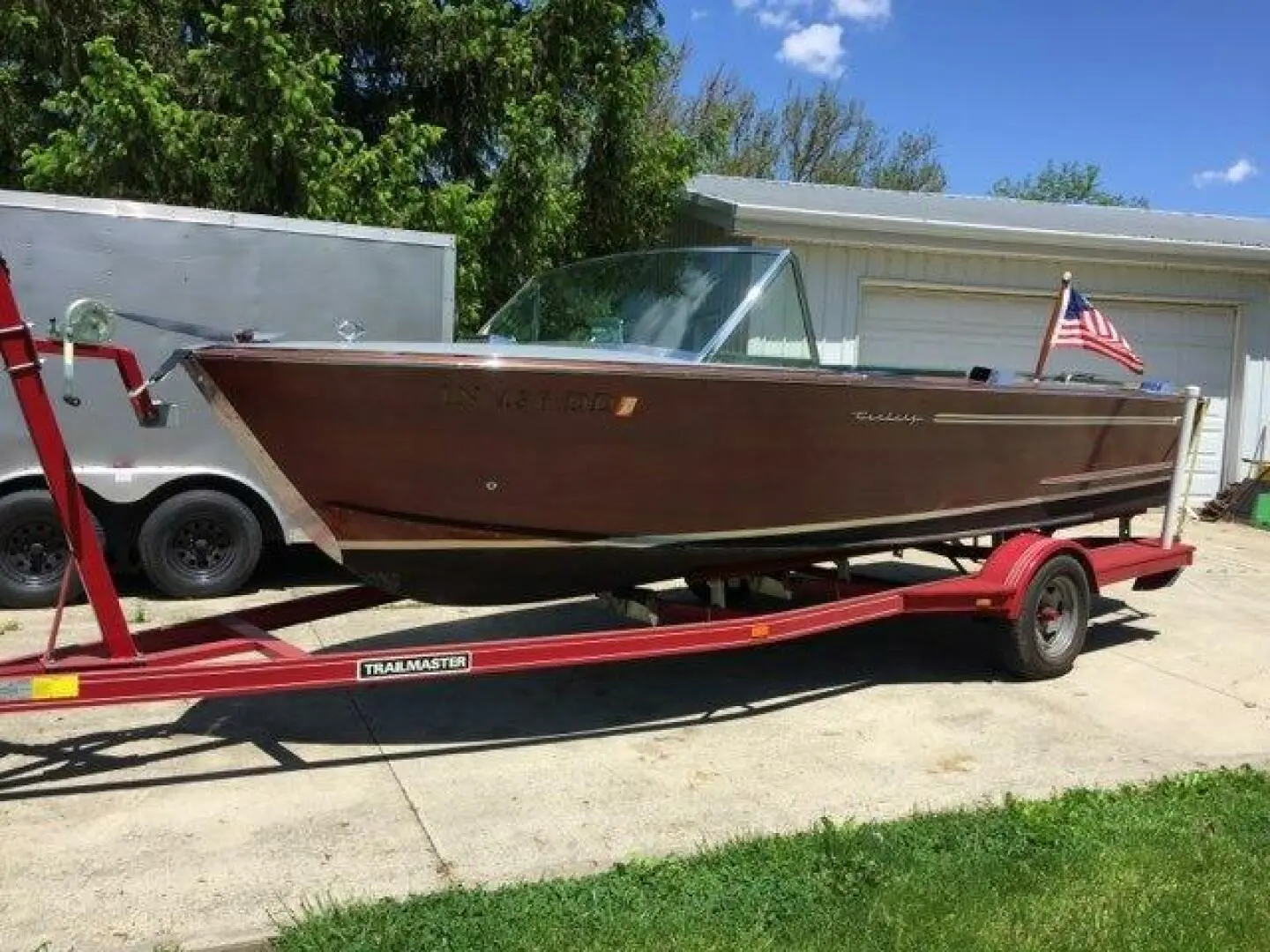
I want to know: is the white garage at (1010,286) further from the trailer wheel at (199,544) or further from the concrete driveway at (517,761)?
the trailer wheel at (199,544)

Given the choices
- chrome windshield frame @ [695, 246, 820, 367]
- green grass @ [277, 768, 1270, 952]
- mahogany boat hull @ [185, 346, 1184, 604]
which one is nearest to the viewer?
green grass @ [277, 768, 1270, 952]

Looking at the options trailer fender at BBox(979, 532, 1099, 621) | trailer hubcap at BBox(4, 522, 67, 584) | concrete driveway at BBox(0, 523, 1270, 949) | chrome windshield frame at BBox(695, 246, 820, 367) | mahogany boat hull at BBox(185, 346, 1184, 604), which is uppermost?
chrome windshield frame at BBox(695, 246, 820, 367)

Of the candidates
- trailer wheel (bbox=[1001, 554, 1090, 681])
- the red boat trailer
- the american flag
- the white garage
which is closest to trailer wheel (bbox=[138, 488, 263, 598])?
the red boat trailer

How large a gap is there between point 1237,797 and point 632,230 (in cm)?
813

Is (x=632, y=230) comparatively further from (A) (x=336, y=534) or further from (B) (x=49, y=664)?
(B) (x=49, y=664)

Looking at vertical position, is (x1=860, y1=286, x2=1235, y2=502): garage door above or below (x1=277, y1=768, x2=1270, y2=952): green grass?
above

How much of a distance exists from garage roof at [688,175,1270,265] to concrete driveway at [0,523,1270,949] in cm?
527

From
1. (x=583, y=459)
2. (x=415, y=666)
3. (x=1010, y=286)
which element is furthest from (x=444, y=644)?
(x=1010, y=286)

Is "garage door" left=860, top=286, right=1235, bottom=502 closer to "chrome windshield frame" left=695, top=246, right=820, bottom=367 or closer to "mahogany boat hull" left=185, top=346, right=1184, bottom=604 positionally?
"mahogany boat hull" left=185, top=346, right=1184, bottom=604

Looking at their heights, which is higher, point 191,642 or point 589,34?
point 589,34

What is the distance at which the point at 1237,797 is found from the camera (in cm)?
452

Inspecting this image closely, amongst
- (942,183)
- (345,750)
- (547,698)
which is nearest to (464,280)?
(547,698)

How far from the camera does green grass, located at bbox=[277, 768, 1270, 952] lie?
10.9ft

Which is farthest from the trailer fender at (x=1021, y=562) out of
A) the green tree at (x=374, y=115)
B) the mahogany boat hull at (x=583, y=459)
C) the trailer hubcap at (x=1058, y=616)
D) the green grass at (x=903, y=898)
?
the green tree at (x=374, y=115)
